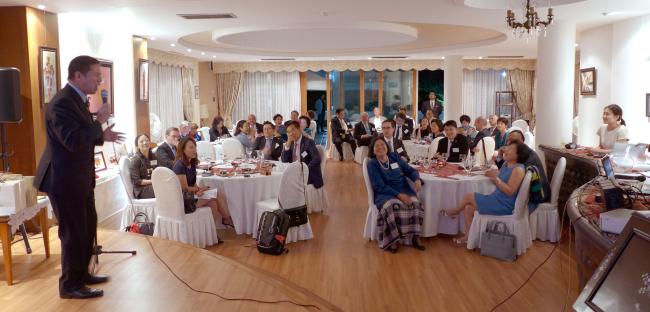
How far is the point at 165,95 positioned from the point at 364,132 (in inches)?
214

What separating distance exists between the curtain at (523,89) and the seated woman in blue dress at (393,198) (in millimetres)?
12313

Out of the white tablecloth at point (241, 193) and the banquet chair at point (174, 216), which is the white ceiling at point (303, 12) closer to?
the white tablecloth at point (241, 193)

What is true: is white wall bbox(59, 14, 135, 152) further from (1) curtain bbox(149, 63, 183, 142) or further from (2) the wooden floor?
(2) the wooden floor

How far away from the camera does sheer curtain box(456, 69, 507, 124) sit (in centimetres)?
1638

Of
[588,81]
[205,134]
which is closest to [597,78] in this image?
[588,81]

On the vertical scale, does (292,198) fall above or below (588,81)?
below

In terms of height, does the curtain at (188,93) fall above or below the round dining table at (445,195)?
above

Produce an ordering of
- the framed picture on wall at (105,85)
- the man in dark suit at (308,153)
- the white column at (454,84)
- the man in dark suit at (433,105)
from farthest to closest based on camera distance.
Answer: the man in dark suit at (433,105)
the white column at (454,84)
the framed picture on wall at (105,85)
the man in dark suit at (308,153)

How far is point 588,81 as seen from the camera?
8.82 metres

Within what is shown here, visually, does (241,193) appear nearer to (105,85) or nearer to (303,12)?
(303,12)

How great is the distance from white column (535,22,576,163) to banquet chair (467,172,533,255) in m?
3.12

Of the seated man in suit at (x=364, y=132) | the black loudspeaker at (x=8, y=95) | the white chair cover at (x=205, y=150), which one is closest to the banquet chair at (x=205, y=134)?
the white chair cover at (x=205, y=150)

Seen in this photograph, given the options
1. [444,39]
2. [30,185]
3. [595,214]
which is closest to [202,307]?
[30,185]

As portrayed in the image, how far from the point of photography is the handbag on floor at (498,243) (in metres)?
4.73
